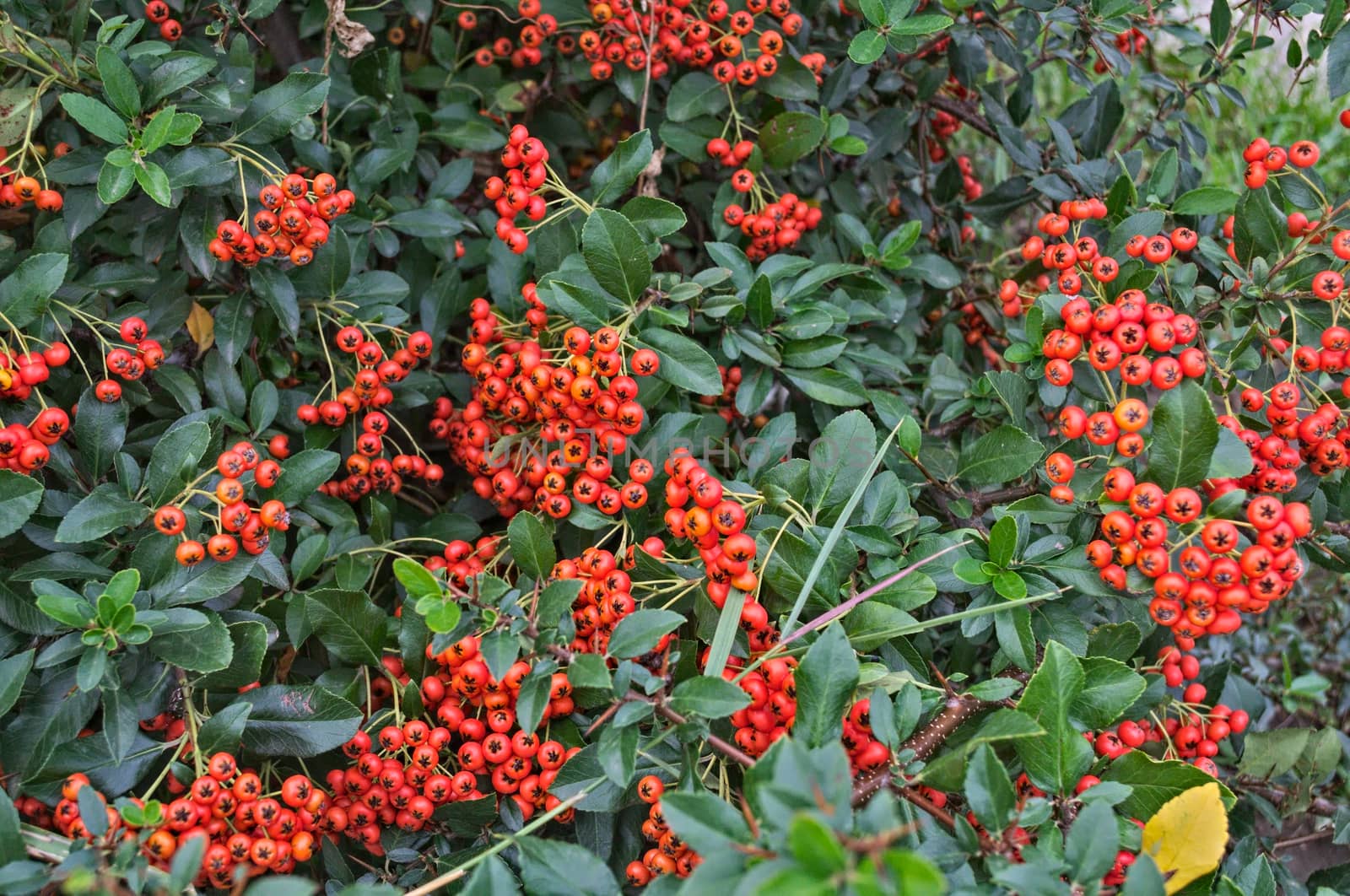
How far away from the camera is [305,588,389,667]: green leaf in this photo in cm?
239

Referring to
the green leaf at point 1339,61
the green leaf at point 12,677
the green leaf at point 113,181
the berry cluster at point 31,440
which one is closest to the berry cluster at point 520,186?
the green leaf at point 113,181

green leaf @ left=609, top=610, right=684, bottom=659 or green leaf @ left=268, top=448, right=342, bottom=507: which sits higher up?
green leaf @ left=609, top=610, right=684, bottom=659

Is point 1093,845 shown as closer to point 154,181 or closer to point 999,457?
point 999,457

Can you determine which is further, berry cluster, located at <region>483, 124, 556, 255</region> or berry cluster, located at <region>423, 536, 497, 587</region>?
berry cluster, located at <region>483, 124, 556, 255</region>

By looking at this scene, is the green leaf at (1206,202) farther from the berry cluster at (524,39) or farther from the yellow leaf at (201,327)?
the yellow leaf at (201,327)

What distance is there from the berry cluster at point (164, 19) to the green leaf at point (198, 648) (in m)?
1.71

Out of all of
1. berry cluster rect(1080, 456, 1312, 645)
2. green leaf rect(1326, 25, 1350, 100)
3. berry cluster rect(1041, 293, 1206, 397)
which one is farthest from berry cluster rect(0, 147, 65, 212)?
green leaf rect(1326, 25, 1350, 100)

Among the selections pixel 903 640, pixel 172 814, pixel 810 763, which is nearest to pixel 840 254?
pixel 903 640

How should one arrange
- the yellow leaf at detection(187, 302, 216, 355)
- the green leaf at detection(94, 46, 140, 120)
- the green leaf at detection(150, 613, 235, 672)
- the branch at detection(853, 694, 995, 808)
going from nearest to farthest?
1. the branch at detection(853, 694, 995, 808)
2. the green leaf at detection(150, 613, 235, 672)
3. the green leaf at detection(94, 46, 140, 120)
4. the yellow leaf at detection(187, 302, 216, 355)

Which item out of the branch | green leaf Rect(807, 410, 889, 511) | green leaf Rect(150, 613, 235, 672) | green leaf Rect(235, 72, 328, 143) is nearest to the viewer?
the branch

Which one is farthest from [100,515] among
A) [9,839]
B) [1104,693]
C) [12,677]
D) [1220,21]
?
[1220,21]

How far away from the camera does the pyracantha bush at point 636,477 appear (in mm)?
1989

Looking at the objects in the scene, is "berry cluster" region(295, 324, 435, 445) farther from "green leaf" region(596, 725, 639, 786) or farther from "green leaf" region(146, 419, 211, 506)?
"green leaf" region(596, 725, 639, 786)

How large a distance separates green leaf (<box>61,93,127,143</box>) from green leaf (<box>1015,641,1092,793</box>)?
246 centimetres
